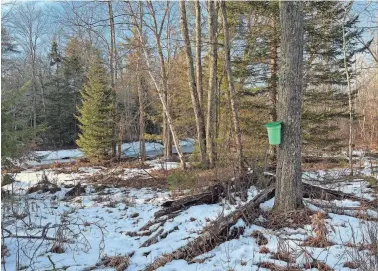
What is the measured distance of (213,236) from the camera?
11.9 feet

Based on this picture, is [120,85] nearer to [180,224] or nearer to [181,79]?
[181,79]

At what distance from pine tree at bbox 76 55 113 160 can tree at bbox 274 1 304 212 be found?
1293cm

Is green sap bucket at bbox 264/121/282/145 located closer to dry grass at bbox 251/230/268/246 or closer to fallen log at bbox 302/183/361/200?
dry grass at bbox 251/230/268/246

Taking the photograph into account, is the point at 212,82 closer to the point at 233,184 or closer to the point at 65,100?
the point at 233,184

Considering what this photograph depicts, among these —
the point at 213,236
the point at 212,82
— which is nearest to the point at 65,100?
the point at 212,82

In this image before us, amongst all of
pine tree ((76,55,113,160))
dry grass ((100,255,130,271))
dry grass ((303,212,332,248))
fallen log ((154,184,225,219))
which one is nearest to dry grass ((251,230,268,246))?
dry grass ((303,212,332,248))

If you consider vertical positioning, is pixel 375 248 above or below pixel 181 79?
below

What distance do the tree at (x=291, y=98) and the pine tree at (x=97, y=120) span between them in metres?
12.9

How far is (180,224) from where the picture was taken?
4.46 metres

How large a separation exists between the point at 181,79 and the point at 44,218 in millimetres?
11586

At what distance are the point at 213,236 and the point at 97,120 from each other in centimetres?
1352

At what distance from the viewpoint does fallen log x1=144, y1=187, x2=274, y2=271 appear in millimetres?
3328

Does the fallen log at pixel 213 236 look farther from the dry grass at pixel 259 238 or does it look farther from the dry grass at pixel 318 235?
the dry grass at pixel 318 235

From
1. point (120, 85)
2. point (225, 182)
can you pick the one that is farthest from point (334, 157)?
point (120, 85)
